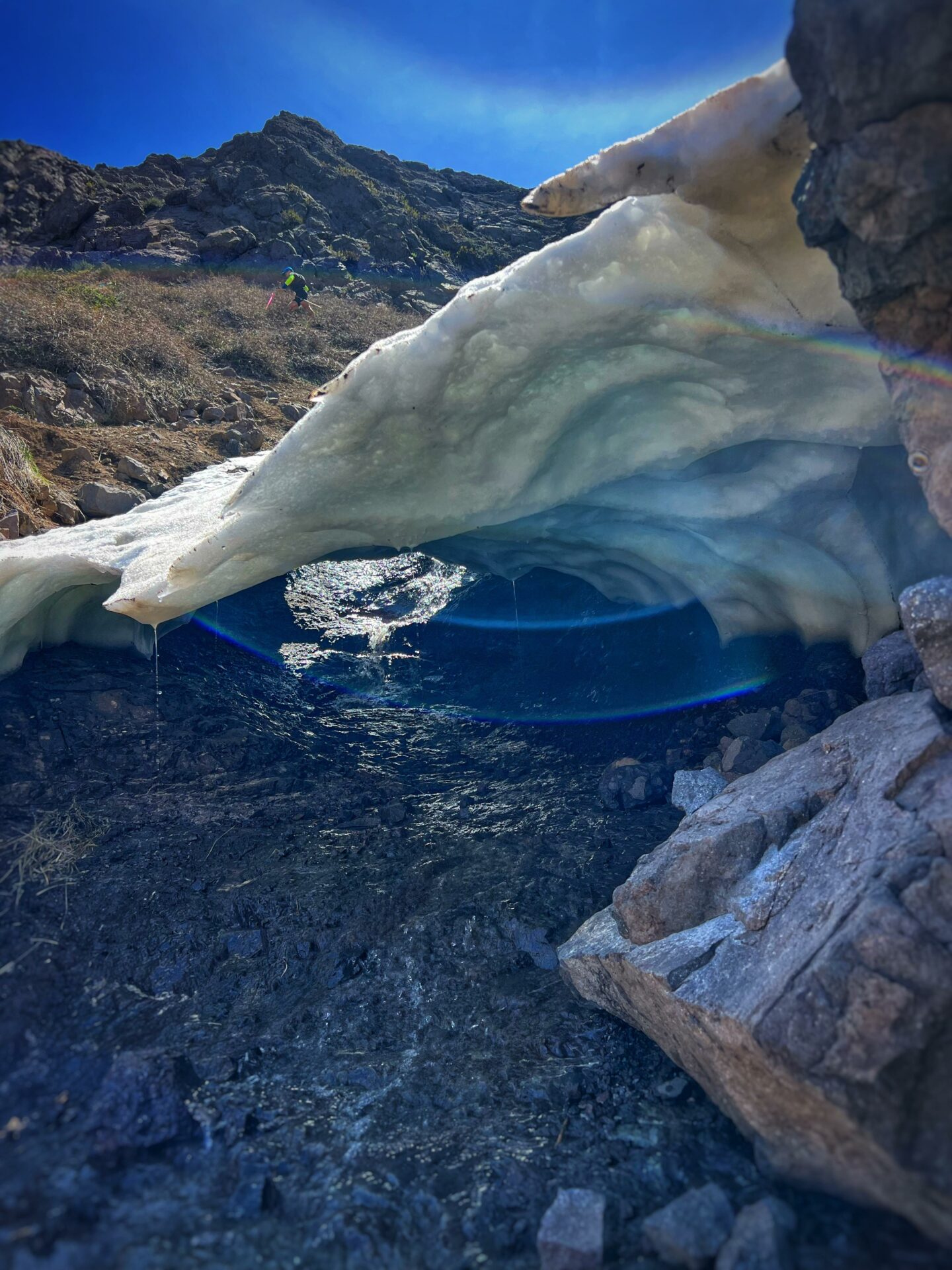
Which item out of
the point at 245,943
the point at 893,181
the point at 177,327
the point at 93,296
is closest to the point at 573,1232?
the point at 245,943

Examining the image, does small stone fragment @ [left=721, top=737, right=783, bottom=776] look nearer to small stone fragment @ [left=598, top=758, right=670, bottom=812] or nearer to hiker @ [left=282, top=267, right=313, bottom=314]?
small stone fragment @ [left=598, top=758, right=670, bottom=812]

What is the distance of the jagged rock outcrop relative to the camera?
1765 millimetres

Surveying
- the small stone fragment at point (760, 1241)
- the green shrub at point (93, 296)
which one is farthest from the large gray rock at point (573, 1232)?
the green shrub at point (93, 296)

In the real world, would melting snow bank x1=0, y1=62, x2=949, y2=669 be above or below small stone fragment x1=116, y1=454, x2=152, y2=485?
below

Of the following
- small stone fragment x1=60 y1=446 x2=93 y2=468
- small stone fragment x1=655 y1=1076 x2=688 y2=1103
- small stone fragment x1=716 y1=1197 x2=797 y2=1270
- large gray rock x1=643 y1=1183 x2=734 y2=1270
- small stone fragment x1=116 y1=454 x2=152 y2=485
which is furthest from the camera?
small stone fragment x1=116 y1=454 x2=152 y2=485

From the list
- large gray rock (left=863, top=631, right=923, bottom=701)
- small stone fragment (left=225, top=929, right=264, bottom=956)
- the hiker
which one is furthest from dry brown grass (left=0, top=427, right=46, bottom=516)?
the hiker

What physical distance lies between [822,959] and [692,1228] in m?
0.69

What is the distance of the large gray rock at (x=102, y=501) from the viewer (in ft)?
21.6

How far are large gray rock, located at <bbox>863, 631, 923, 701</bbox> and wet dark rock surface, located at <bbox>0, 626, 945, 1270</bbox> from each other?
0.87 meters

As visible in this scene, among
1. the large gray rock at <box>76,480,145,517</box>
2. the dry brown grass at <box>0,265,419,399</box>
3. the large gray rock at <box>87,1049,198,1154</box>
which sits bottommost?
the large gray rock at <box>87,1049,198,1154</box>

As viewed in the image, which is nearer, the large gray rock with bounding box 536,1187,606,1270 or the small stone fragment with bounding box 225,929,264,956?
the large gray rock with bounding box 536,1187,606,1270

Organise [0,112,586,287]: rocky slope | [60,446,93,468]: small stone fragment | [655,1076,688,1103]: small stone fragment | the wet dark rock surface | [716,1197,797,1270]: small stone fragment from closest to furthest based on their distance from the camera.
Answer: [716,1197,797,1270]: small stone fragment → the wet dark rock surface → [655,1076,688,1103]: small stone fragment → [60,446,93,468]: small stone fragment → [0,112,586,287]: rocky slope

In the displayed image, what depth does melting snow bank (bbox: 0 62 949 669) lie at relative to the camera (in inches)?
112

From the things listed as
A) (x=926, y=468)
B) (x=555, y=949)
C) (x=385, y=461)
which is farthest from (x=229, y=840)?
(x=926, y=468)
